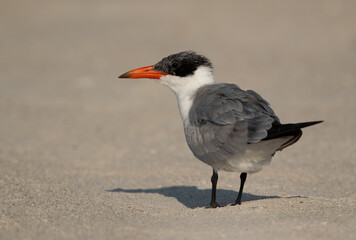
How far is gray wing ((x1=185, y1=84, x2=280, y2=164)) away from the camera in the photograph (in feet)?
17.9

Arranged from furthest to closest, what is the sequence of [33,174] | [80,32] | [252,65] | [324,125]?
[80,32]
[252,65]
[324,125]
[33,174]

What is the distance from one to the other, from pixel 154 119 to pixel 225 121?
20.9 ft

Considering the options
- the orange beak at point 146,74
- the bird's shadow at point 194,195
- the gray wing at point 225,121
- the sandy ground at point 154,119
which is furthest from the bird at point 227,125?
the bird's shadow at point 194,195

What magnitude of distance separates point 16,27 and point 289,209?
15775mm

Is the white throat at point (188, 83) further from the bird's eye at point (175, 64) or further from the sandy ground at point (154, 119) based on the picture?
the sandy ground at point (154, 119)

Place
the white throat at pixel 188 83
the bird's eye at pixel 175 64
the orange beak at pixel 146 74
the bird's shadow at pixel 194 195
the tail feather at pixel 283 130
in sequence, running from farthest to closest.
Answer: the bird's shadow at pixel 194 195, the orange beak at pixel 146 74, the bird's eye at pixel 175 64, the white throat at pixel 188 83, the tail feather at pixel 283 130

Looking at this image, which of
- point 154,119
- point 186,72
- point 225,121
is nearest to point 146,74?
point 186,72

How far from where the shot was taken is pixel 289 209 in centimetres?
559

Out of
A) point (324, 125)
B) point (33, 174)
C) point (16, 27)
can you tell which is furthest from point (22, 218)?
point (16, 27)

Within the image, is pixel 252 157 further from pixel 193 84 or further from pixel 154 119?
pixel 154 119

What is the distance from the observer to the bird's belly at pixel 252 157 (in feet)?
17.9

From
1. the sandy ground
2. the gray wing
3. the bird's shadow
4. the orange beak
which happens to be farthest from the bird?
the bird's shadow

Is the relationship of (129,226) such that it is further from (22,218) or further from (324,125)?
(324,125)

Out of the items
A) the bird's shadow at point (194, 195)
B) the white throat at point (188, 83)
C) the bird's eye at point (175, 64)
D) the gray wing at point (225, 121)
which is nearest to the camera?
the gray wing at point (225, 121)
